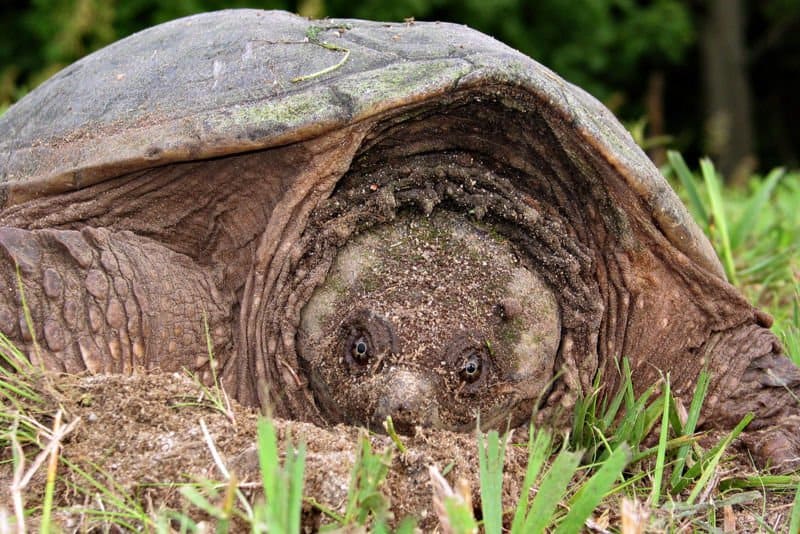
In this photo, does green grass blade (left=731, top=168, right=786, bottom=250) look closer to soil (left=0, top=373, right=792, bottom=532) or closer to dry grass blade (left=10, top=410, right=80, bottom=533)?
soil (left=0, top=373, right=792, bottom=532)

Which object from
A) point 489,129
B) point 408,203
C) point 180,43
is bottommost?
point 408,203

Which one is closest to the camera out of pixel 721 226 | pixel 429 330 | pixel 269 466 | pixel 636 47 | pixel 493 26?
pixel 269 466

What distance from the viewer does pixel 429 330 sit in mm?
2080

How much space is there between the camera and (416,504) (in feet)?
5.29

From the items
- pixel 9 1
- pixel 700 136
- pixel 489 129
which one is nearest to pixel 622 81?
pixel 700 136

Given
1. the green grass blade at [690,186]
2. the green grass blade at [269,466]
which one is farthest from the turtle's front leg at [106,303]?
the green grass blade at [690,186]

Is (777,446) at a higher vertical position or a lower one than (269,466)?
lower

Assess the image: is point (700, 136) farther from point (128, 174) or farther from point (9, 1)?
point (128, 174)

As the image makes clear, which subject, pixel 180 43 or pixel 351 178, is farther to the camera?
pixel 180 43

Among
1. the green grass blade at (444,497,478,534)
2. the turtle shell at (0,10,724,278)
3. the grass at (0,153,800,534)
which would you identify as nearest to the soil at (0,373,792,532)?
the grass at (0,153,800,534)

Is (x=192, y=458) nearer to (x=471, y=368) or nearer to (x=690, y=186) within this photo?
(x=471, y=368)

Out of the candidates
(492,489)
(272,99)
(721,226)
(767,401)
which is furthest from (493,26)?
(492,489)

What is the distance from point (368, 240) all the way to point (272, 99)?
43 cm

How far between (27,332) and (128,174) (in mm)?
496
